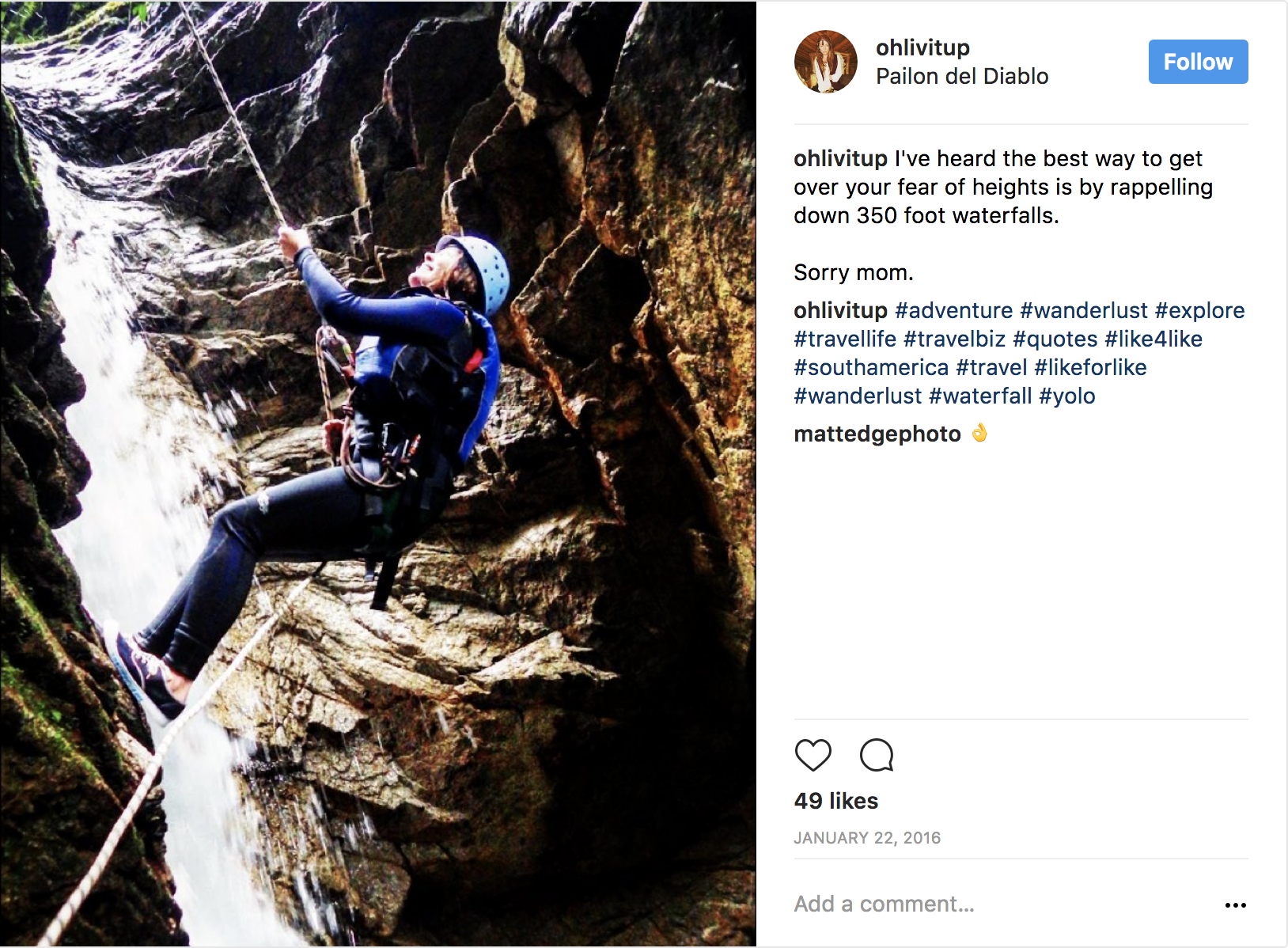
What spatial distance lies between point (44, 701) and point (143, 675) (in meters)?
0.26

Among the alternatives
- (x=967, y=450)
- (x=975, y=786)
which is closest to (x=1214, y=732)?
(x=975, y=786)

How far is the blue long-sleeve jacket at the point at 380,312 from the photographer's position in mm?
2580

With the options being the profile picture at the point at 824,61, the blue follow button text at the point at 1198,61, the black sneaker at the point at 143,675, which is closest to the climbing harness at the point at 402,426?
the black sneaker at the point at 143,675

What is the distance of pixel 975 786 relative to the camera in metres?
2.59

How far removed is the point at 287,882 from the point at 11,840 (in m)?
1.56

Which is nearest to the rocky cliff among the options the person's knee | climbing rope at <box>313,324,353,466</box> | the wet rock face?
climbing rope at <box>313,324,353,466</box>

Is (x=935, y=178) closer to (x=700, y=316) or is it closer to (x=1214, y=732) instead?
(x=700, y=316)

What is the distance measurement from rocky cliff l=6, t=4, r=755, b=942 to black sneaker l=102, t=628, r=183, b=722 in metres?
1.05

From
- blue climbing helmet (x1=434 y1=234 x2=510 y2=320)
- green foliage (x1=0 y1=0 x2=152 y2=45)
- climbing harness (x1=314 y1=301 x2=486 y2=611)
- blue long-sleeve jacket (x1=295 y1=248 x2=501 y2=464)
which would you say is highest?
green foliage (x1=0 y1=0 x2=152 y2=45)

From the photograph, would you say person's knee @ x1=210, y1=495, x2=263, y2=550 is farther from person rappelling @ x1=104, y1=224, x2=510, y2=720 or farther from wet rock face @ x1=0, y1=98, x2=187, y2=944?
wet rock face @ x1=0, y1=98, x2=187, y2=944

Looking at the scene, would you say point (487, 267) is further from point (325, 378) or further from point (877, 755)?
point (877, 755)

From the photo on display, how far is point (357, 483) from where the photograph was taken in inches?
101

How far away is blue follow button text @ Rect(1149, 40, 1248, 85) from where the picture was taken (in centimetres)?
268

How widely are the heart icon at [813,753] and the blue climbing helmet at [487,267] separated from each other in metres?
1.81
